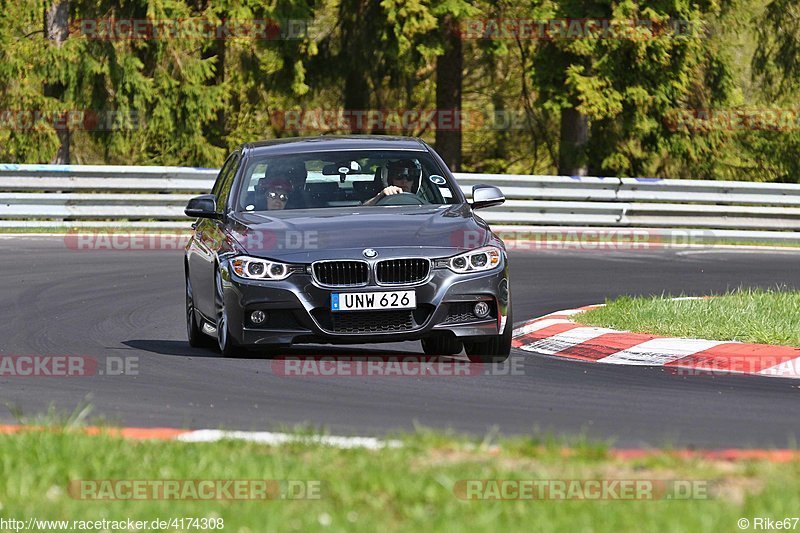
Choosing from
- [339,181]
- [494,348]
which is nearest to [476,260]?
[494,348]

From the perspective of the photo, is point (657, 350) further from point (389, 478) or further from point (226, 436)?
point (389, 478)

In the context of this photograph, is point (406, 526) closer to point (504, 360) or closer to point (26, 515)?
point (26, 515)

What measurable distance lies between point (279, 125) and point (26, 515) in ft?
101

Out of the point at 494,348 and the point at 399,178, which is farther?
the point at 399,178

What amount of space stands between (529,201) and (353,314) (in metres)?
14.9

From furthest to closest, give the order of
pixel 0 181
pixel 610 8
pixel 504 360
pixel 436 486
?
pixel 610 8, pixel 0 181, pixel 504 360, pixel 436 486

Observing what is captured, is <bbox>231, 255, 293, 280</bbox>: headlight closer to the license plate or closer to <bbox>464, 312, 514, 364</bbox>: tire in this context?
the license plate

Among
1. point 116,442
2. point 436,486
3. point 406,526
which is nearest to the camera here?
point 406,526

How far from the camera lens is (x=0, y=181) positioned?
22984 mm

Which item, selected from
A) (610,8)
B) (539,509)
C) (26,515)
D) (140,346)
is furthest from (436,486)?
(610,8)

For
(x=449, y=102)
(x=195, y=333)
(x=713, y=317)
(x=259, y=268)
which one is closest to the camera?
(x=259, y=268)

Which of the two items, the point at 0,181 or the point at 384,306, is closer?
A: the point at 384,306

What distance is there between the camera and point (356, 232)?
1019cm

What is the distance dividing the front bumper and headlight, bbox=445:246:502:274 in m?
0.05
